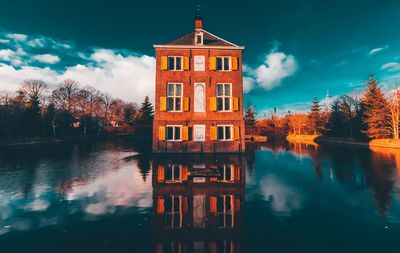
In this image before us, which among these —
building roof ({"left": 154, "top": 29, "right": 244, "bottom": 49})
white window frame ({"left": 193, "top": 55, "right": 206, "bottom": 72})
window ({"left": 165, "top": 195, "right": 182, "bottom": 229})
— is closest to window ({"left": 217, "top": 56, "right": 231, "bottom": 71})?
building roof ({"left": 154, "top": 29, "right": 244, "bottom": 49})

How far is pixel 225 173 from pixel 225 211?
5.47 m

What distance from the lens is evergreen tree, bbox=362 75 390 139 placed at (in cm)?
3005

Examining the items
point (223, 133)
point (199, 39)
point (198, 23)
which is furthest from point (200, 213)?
point (198, 23)

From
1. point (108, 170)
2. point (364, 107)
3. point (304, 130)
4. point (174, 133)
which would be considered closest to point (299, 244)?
point (108, 170)

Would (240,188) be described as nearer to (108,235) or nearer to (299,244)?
(299,244)

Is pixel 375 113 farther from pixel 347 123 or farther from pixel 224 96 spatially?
pixel 224 96

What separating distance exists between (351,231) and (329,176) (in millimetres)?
7018

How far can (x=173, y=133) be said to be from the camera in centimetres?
2033

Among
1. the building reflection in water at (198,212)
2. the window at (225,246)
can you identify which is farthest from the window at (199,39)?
the window at (225,246)

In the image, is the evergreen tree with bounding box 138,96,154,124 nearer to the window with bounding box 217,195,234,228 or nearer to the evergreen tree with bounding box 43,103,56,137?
the evergreen tree with bounding box 43,103,56,137

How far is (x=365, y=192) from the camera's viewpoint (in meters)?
8.45

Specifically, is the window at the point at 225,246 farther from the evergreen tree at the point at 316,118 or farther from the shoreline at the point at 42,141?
the evergreen tree at the point at 316,118

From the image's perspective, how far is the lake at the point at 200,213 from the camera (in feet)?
Answer: 15.3

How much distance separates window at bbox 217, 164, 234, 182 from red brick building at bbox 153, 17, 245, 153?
6.64 meters
